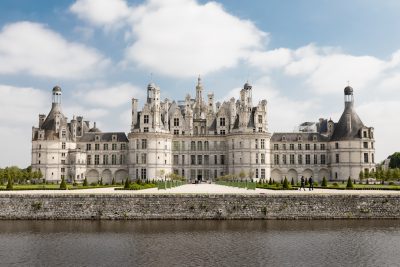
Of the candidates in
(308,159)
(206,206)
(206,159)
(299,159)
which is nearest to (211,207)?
(206,206)

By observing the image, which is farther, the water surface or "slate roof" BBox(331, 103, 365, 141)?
"slate roof" BBox(331, 103, 365, 141)

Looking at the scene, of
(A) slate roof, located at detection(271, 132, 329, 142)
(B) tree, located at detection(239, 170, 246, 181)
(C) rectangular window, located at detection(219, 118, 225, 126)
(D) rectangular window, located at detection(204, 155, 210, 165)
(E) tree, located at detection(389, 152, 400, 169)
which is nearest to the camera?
(B) tree, located at detection(239, 170, 246, 181)

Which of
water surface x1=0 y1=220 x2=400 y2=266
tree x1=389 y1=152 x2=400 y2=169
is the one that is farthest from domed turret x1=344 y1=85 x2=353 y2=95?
water surface x1=0 y1=220 x2=400 y2=266

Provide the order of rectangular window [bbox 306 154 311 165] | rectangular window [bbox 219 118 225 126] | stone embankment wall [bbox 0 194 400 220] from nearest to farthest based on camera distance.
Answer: stone embankment wall [bbox 0 194 400 220] < rectangular window [bbox 219 118 225 126] < rectangular window [bbox 306 154 311 165]

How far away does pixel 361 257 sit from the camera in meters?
23.0

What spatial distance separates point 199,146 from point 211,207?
160 feet

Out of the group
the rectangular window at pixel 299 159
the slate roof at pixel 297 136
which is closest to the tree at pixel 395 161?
the slate roof at pixel 297 136

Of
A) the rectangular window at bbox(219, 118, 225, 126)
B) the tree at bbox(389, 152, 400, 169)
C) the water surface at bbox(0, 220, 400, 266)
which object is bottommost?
the water surface at bbox(0, 220, 400, 266)

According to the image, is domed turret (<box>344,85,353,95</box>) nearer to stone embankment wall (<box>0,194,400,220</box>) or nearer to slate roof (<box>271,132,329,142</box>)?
slate roof (<box>271,132,329,142</box>)

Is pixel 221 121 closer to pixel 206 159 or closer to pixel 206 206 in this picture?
pixel 206 159

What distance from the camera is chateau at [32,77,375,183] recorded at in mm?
81750

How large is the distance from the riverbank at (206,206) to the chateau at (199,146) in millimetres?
41154

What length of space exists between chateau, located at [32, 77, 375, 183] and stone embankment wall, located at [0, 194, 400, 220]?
4120 centimetres

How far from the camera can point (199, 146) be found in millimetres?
86250
